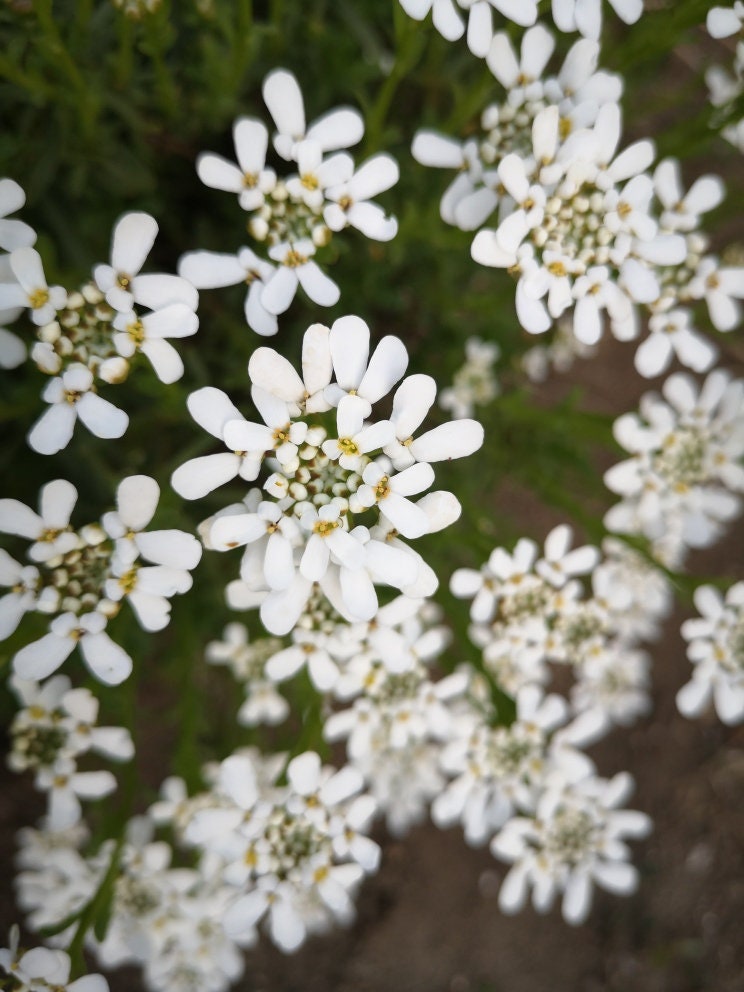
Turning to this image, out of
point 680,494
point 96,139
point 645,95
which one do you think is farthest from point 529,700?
point 645,95

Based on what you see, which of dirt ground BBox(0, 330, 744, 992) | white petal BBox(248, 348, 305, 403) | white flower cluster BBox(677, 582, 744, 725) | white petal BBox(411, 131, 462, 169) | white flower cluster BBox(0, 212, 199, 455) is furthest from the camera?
dirt ground BBox(0, 330, 744, 992)

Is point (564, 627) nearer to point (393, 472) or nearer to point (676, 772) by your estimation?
point (393, 472)

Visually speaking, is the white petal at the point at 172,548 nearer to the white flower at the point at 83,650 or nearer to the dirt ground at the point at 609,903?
the white flower at the point at 83,650

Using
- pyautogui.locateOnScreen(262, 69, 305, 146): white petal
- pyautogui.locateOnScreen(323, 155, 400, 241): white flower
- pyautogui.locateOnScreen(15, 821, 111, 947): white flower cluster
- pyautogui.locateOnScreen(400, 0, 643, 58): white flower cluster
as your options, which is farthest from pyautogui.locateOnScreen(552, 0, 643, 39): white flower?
pyautogui.locateOnScreen(15, 821, 111, 947): white flower cluster

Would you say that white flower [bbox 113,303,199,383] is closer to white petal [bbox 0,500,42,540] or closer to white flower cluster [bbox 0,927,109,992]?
white petal [bbox 0,500,42,540]

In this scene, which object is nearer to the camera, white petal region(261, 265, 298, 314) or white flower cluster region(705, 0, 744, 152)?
white petal region(261, 265, 298, 314)

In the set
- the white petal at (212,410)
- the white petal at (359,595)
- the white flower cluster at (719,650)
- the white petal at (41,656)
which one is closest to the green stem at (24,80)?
the white petal at (212,410)
